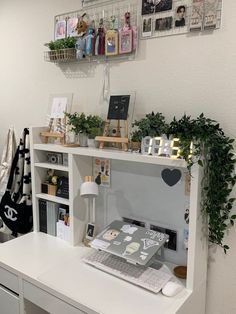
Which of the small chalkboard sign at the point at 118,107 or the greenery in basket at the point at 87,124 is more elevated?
the small chalkboard sign at the point at 118,107

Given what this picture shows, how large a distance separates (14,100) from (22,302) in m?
1.49

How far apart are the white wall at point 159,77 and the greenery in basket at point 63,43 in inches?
5.9

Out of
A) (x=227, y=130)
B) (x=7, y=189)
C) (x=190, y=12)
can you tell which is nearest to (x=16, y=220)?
(x=7, y=189)

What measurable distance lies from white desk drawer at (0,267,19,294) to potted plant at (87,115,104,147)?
85 cm

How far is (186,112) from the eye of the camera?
146cm

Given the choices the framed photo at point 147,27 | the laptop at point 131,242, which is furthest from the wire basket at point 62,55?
Answer: the laptop at point 131,242

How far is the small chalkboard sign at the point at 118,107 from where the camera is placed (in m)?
1.54

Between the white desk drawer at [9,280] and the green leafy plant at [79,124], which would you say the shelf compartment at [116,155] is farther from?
the white desk drawer at [9,280]

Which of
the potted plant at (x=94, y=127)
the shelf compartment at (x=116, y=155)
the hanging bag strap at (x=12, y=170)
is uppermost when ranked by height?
the potted plant at (x=94, y=127)

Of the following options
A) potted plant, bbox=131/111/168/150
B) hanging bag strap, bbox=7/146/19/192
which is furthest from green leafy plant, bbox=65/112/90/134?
hanging bag strap, bbox=7/146/19/192

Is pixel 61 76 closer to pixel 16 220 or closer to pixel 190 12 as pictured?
pixel 190 12

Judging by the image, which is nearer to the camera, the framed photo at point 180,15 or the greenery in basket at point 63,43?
the framed photo at point 180,15

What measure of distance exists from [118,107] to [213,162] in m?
0.59

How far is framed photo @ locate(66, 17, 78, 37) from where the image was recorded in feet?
5.82
